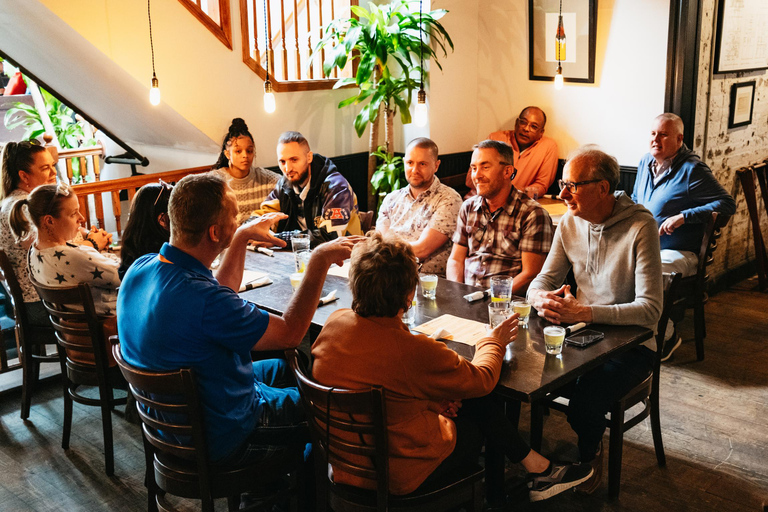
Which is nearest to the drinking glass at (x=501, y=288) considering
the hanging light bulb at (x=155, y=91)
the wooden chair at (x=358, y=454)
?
the wooden chair at (x=358, y=454)

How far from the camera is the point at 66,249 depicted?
314cm

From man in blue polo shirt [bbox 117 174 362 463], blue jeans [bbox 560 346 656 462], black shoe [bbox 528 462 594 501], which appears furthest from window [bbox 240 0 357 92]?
black shoe [bbox 528 462 594 501]

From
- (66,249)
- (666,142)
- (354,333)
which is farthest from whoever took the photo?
(666,142)

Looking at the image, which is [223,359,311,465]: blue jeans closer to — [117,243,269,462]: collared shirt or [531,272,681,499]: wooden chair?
[117,243,269,462]: collared shirt

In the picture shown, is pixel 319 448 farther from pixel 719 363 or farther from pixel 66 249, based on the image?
pixel 719 363

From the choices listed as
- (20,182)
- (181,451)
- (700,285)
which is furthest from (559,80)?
(181,451)

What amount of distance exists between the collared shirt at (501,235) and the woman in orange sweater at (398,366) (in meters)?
1.40

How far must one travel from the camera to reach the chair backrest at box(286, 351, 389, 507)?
1.86m

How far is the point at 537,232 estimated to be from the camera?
3395 mm

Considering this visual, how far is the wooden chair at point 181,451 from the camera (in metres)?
2.03

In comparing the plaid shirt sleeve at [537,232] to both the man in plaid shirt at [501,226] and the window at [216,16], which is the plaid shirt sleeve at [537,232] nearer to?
the man in plaid shirt at [501,226]

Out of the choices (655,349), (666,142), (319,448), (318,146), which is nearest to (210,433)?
(319,448)

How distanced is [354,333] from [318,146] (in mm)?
4085

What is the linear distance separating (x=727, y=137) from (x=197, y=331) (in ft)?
15.2
